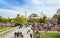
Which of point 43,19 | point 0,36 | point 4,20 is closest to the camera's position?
point 0,36

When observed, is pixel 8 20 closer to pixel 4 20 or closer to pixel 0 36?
pixel 4 20

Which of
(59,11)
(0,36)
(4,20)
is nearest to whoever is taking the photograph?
(0,36)

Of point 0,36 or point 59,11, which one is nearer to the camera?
point 0,36

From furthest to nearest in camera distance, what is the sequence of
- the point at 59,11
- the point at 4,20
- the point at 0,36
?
1. the point at 59,11
2. the point at 4,20
3. the point at 0,36

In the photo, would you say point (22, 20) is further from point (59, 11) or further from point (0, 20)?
point (59, 11)

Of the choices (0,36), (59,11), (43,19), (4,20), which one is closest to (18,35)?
(0,36)

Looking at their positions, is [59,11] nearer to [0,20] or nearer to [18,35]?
[0,20]

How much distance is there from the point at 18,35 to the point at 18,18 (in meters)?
65.2

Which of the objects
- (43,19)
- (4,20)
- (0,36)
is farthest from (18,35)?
(43,19)

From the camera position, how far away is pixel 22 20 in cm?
7756

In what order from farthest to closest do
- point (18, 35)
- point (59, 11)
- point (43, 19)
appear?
1. point (59, 11)
2. point (43, 19)
3. point (18, 35)

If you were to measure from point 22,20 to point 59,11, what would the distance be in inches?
1320

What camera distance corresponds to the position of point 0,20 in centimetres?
7419

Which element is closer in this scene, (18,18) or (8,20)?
(8,20)
